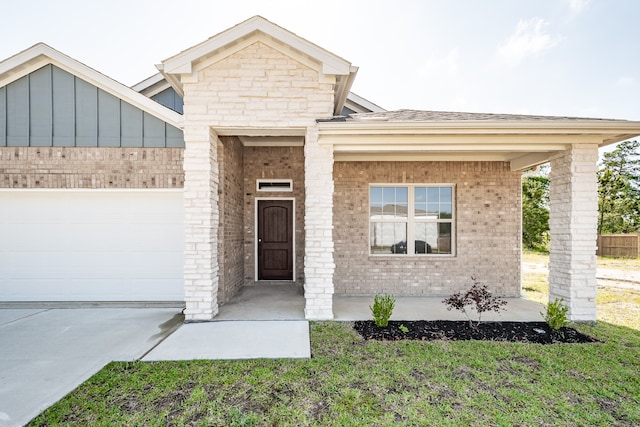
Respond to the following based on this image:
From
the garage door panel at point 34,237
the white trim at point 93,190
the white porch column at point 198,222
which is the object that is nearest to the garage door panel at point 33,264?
the garage door panel at point 34,237

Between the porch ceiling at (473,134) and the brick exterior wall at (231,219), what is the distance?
2191mm

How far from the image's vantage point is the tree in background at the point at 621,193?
20922 mm

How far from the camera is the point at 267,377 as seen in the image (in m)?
3.32

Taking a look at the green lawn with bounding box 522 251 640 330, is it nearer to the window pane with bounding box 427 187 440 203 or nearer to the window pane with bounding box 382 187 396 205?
the window pane with bounding box 427 187 440 203

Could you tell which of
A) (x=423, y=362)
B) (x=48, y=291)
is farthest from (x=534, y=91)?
(x=48, y=291)

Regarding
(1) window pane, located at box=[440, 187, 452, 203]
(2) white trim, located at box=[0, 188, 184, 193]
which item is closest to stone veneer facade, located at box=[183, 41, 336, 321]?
(2) white trim, located at box=[0, 188, 184, 193]

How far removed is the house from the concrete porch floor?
30cm

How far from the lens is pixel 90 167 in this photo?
5871mm

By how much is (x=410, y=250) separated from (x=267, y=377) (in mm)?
4781

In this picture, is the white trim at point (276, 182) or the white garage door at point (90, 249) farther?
the white trim at point (276, 182)

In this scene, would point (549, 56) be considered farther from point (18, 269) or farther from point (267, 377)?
point (18, 269)

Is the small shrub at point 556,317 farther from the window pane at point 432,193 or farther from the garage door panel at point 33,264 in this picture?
the garage door panel at point 33,264

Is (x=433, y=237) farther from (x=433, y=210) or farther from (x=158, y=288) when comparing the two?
(x=158, y=288)

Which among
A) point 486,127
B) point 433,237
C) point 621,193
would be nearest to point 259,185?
point 433,237
